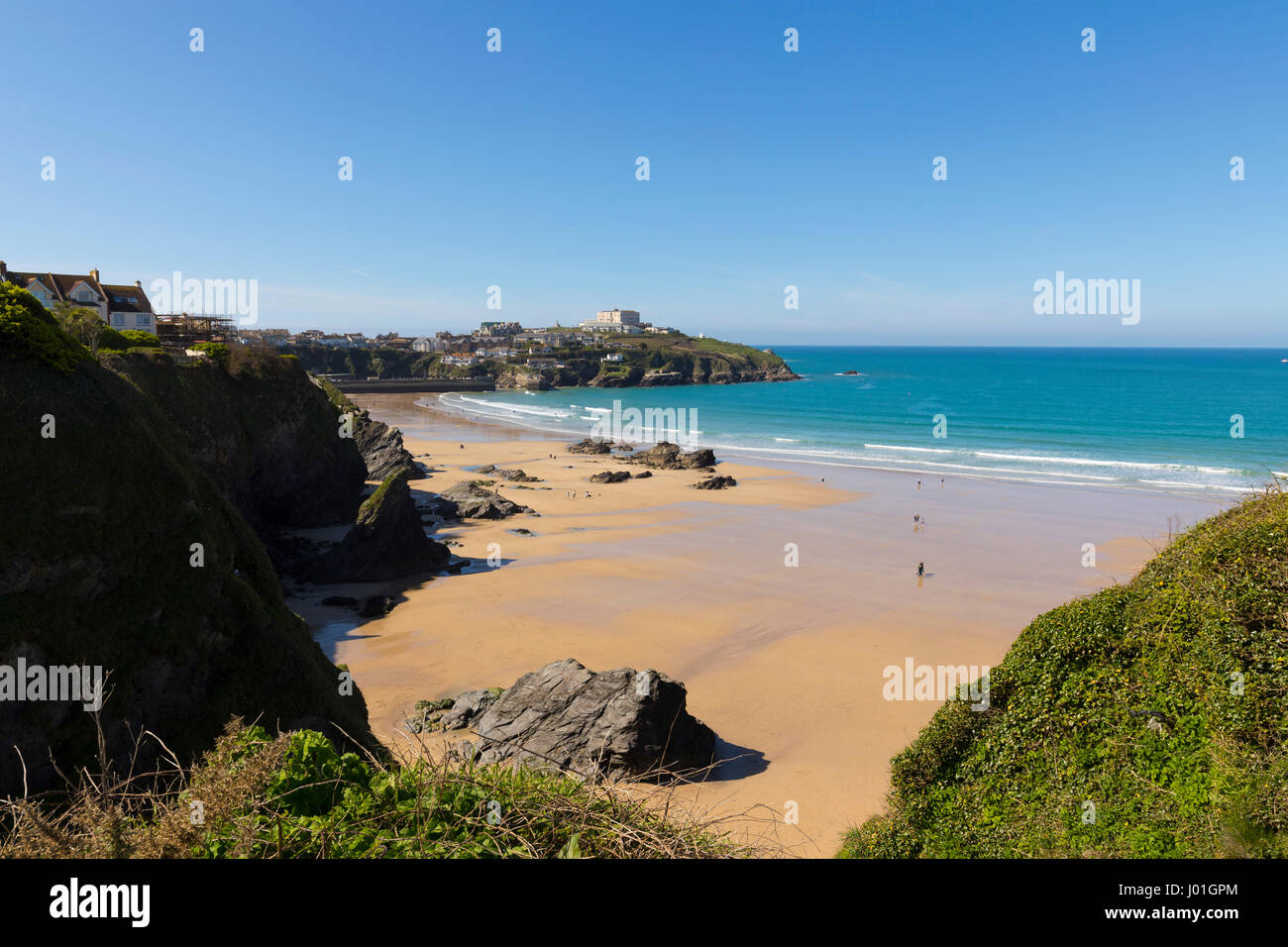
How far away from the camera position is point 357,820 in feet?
17.0

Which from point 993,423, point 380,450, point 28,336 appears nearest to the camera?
point 28,336

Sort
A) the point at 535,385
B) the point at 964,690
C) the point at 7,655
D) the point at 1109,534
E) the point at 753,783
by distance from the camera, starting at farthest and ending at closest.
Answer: the point at 535,385
the point at 1109,534
the point at 753,783
the point at 964,690
the point at 7,655

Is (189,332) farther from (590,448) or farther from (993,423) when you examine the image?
(993,423)

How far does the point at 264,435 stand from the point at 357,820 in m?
35.2

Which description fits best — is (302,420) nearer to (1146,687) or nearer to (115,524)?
(115,524)

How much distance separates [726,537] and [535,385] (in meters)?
131

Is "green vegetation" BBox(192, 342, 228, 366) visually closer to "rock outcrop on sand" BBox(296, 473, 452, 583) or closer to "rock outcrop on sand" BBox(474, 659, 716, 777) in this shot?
"rock outcrop on sand" BBox(296, 473, 452, 583)

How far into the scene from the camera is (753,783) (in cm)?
1538

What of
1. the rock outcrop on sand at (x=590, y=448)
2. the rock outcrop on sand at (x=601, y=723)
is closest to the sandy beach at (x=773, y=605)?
the rock outcrop on sand at (x=601, y=723)

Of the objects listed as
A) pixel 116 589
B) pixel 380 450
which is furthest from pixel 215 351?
pixel 116 589

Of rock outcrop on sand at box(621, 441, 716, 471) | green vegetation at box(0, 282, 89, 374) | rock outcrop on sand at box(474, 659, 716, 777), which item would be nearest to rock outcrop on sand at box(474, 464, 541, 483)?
rock outcrop on sand at box(621, 441, 716, 471)

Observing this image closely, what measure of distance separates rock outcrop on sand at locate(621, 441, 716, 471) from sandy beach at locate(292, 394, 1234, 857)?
39.6ft

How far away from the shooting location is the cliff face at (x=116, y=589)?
10.5 meters
